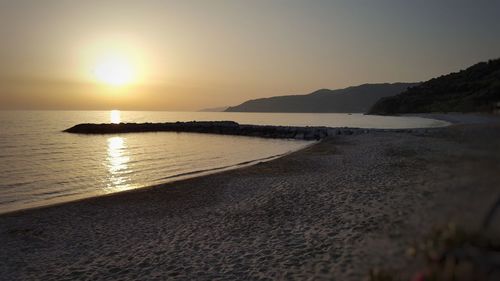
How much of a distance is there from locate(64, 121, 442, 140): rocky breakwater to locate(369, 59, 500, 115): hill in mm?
51272

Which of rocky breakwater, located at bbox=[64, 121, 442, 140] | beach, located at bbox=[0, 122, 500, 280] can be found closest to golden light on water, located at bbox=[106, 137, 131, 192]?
beach, located at bbox=[0, 122, 500, 280]

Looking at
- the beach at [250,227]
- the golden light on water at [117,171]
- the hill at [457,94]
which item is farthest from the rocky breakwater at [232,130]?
the hill at [457,94]

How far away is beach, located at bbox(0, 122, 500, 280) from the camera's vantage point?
8.42 m

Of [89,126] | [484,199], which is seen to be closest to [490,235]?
[484,199]

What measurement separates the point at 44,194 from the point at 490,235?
21797 millimetres

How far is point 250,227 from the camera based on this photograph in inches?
483

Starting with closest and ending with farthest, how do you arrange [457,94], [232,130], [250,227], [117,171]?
1. [250,227]
2. [117,171]
3. [232,130]
4. [457,94]

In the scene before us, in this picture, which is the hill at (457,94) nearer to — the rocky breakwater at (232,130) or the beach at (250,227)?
the rocky breakwater at (232,130)

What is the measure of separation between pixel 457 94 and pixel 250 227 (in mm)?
134122

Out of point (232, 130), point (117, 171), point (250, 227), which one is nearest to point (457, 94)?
point (232, 130)

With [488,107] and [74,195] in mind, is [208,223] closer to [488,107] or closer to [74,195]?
[74,195]

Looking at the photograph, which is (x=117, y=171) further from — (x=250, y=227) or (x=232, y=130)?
(x=232, y=130)

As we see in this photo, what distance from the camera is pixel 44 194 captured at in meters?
21.1

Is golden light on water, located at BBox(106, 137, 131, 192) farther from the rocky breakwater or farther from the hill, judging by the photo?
the hill
